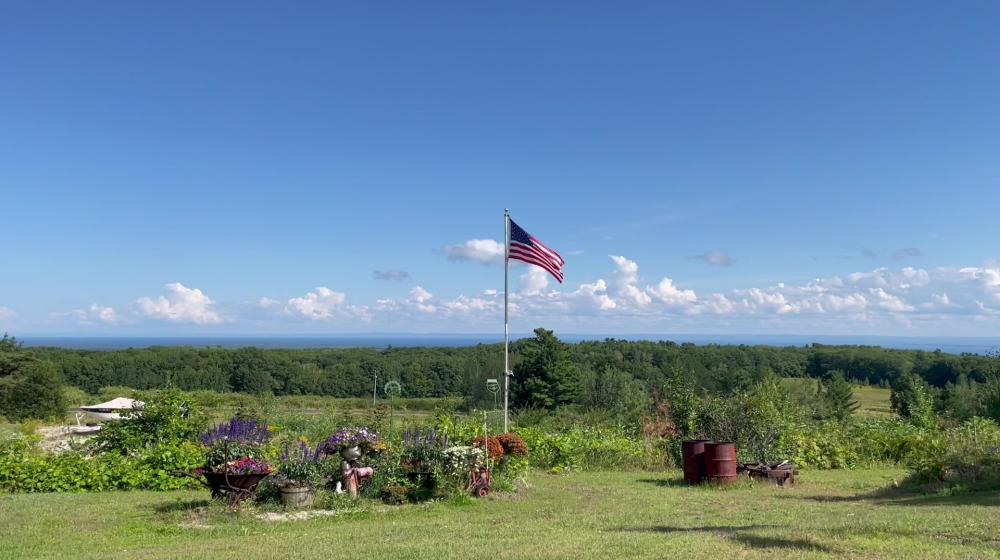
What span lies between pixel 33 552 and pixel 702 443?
9.95m

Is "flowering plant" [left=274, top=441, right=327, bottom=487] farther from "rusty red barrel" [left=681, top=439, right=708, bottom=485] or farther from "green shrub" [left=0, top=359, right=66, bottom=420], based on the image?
"green shrub" [left=0, top=359, right=66, bottom=420]

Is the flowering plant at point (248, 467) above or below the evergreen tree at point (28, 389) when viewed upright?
above

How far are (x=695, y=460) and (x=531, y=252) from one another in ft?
17.4

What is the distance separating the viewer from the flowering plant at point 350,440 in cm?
998

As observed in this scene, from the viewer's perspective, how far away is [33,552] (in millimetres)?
6957

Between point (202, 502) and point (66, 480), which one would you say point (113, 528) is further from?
point (66, 480)

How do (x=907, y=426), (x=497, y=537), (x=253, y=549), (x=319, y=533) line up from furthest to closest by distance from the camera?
(x=907, y=426) → (x=319, y=533) → (x=497, y=537) → (x=253, y=549)

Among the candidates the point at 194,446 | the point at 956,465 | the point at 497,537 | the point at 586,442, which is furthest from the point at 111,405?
the point at 956,465

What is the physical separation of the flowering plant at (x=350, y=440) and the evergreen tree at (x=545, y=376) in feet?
111

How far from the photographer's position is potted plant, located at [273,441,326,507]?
925 centimetres

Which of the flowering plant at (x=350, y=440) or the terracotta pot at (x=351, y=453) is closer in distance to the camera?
the terracotta pot at (x=351, y=453)

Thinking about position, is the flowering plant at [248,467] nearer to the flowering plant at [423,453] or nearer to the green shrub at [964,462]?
the flowering plant at [423,453]

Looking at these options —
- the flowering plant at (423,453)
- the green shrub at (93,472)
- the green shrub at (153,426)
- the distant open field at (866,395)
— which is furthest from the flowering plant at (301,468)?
the distant open field at (866,395)

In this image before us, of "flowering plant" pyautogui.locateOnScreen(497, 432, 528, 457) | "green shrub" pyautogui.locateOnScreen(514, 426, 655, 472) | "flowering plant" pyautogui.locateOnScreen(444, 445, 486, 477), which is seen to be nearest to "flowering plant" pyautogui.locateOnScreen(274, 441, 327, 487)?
"flowering plant" pyautogui.locateOnScreen(444, 445, 486, 477)
